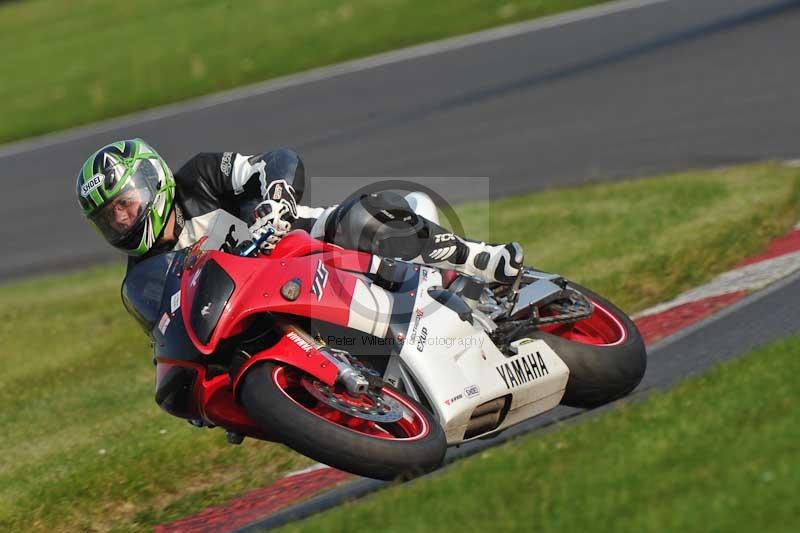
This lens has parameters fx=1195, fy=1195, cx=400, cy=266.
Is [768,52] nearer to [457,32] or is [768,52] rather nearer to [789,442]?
[457,32]

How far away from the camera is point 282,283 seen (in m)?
5.32

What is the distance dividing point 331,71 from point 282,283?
14.6 meters

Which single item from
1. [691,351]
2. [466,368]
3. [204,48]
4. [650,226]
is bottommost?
[204,48]

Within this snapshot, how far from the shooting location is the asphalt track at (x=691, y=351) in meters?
5.88

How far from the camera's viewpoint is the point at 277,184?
5.86 m

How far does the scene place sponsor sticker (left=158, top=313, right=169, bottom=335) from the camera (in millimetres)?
5422

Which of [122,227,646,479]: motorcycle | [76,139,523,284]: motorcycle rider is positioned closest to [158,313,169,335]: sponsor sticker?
[122,227,646,479]: motorcycle

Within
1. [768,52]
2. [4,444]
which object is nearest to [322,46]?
[768,52]

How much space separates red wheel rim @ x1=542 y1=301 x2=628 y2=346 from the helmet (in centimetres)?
216

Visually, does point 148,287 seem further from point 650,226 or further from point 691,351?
point 650,226

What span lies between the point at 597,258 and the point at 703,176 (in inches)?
91.8

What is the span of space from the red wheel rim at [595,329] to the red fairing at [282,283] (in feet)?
4.82

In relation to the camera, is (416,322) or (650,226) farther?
(650,226)

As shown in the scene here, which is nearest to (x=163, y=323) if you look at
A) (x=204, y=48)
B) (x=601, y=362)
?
(x=601, y=362)
